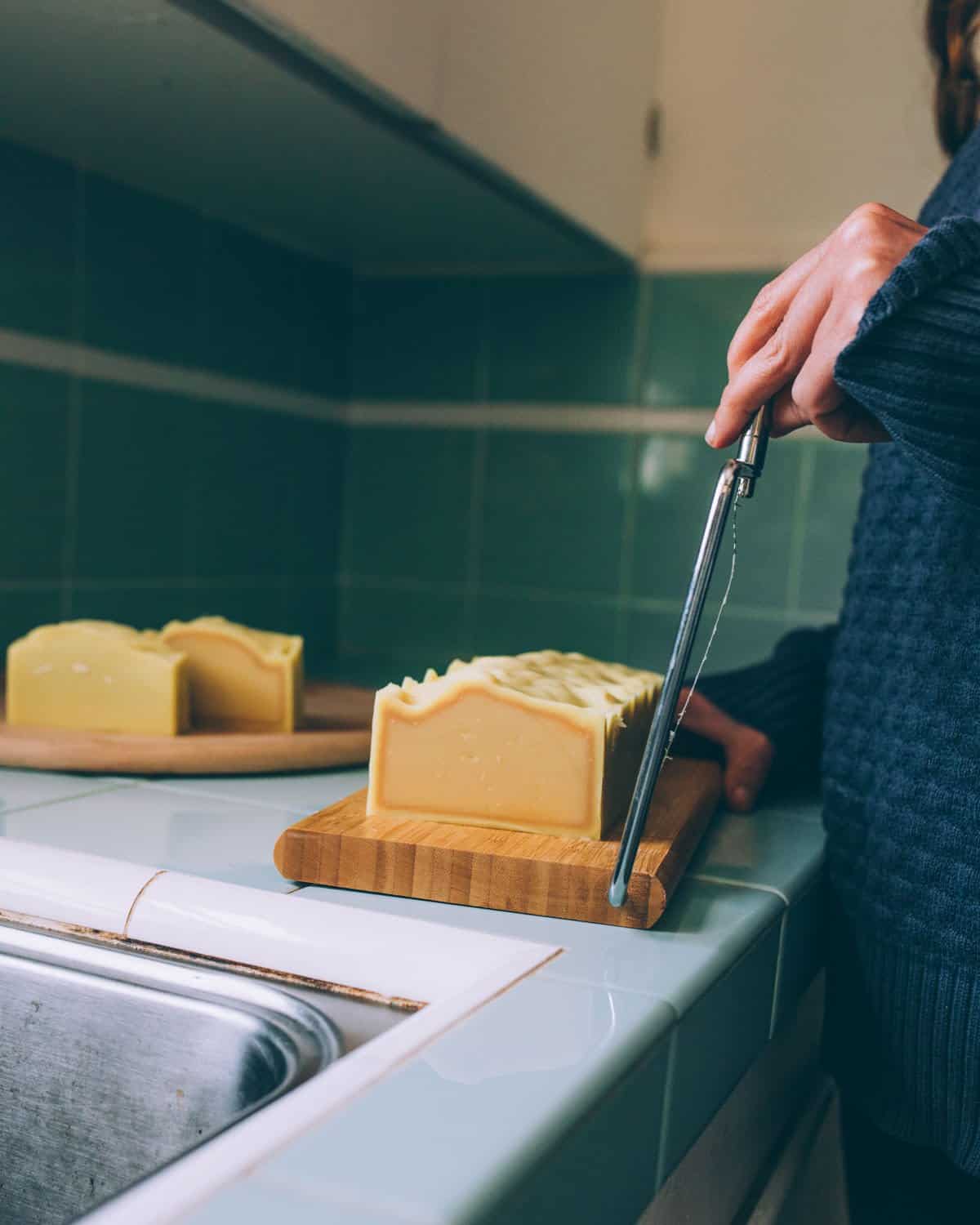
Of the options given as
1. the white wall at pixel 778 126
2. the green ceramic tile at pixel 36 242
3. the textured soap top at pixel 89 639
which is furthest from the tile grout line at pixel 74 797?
the white wall at pixel 778 126

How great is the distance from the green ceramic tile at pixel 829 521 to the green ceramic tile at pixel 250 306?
2.16ft

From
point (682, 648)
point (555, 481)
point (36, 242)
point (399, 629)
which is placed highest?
point (36, 242)

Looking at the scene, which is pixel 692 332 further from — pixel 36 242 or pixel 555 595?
pixel 36 242

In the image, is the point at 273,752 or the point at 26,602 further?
the point at 26,602

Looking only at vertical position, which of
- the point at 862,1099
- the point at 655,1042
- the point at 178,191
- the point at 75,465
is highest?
the point at 178,191

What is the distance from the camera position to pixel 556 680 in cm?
78

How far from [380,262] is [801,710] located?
3.22ft

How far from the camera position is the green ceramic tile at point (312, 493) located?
5.27 ft

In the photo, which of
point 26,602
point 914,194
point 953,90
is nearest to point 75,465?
point 26,602

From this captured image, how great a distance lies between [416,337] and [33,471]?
62cm

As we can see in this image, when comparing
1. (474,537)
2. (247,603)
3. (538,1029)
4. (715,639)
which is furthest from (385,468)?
(538,1029)

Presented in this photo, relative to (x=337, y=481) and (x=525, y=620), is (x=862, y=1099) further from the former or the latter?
(x=337, y=481)

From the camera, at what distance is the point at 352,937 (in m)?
0.58

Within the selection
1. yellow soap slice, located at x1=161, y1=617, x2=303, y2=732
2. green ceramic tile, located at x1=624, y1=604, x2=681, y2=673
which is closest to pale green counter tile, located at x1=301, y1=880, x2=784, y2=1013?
yellow soap slice, located at x1=161, y1=617, x2=303, y2=732
